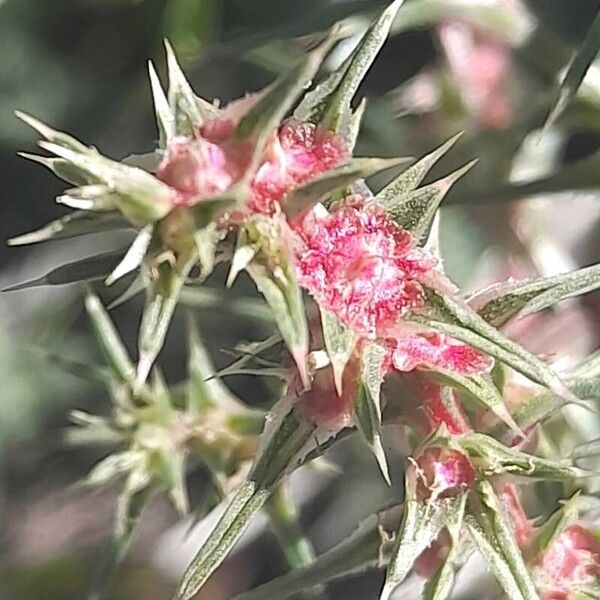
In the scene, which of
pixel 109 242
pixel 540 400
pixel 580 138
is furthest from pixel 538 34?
pixel 109 242

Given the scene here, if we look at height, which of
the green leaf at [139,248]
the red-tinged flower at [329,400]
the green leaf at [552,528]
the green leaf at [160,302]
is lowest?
the green leaf at [552,528]

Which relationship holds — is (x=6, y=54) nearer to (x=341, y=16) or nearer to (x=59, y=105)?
(x=59, y=105)

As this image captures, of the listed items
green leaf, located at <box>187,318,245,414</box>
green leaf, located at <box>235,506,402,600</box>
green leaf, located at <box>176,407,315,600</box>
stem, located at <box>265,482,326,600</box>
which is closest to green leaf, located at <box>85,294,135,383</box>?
green leaf, located at <box>187,318,245,414</box>

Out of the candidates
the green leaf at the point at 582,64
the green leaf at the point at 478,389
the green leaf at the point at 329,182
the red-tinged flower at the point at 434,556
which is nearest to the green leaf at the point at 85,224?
the green leaf at the point at 329,182

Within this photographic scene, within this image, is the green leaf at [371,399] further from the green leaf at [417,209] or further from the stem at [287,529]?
the stem at [287,529]

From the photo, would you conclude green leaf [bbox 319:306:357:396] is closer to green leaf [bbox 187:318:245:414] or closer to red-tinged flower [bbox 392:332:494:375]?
red-tinged flower [bbox 392:332:494:375]

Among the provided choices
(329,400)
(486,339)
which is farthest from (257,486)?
(486,339)
